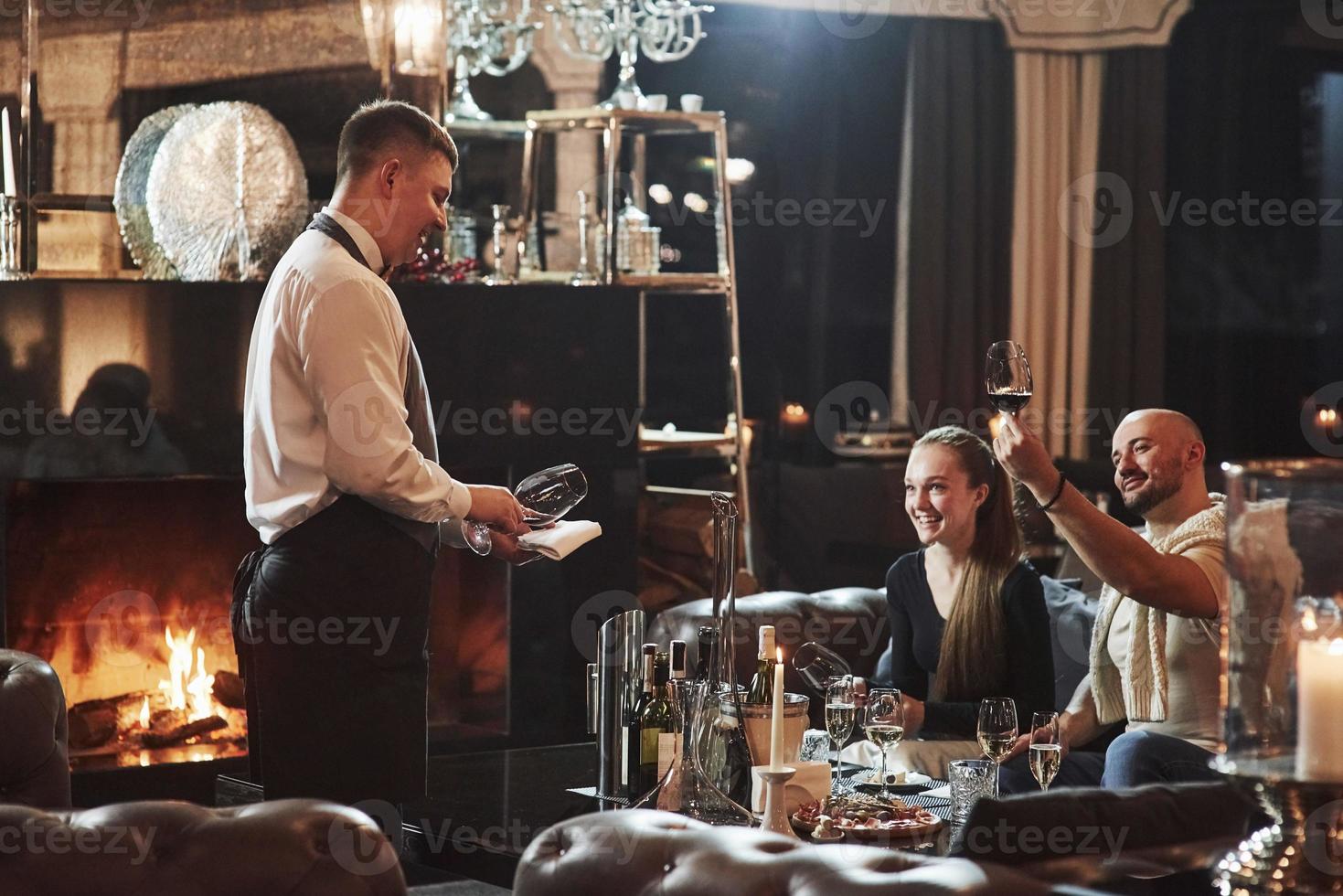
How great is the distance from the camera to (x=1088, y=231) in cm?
620

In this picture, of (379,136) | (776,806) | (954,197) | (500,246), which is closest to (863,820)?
(776,806)

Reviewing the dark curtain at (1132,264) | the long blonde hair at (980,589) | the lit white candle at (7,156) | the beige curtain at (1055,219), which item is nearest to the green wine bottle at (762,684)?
the long blonde hair at (980,589)

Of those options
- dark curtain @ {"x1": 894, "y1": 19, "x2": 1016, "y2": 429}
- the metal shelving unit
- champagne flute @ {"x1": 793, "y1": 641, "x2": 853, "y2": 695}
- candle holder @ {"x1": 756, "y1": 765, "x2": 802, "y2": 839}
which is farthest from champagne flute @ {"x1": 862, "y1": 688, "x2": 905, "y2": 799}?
dark curtain @ {"x1": 894, "y1": 19, "x2": 1016, "y2": 429}

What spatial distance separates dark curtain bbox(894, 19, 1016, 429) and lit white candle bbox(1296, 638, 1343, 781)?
15.1 ft

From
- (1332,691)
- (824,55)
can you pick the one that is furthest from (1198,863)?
(824,55)

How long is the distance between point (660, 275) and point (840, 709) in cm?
240

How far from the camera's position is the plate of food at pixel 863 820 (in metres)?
2.51

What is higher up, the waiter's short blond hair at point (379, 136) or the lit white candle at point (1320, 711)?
the waiter's short blond hair at point (379, 136)

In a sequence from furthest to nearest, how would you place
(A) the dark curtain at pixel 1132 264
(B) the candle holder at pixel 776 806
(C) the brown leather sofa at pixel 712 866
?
1. (A) the dark curtain at pixel 1132 264
2. (B) the candle holder at pixel 776 806
3. (C) the brown leather sofa at pixel 712 866

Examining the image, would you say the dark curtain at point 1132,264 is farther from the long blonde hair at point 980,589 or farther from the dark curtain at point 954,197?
the long blonde hair at point 980,589

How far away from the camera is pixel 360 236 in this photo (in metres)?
2.92

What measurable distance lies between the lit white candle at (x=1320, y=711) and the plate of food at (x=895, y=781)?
1489 millimetres

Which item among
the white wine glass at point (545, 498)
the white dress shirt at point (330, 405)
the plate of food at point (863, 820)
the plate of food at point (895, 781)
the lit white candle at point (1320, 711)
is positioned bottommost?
the plate of food at point (895, 781)

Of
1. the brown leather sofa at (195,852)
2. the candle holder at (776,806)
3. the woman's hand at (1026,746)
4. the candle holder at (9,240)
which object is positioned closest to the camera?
the brown leather sofa at (195,852)
